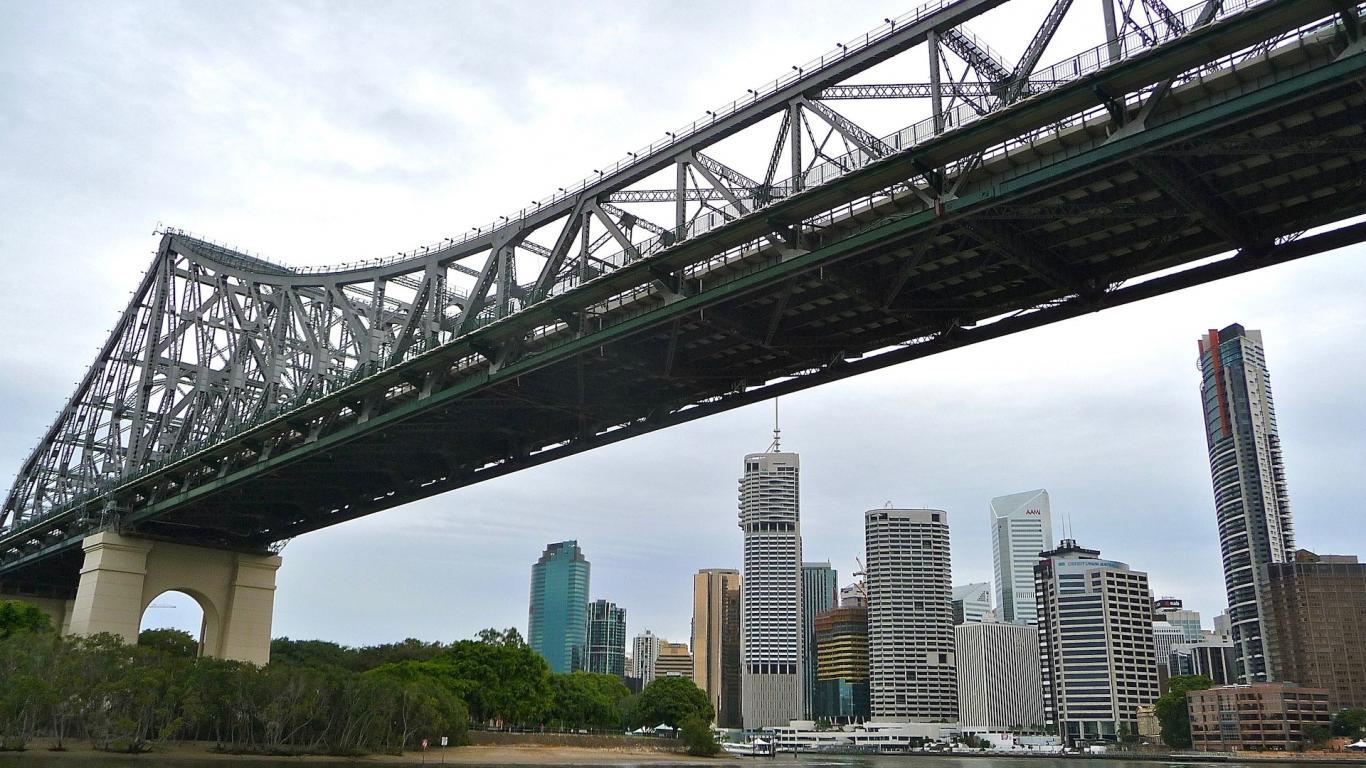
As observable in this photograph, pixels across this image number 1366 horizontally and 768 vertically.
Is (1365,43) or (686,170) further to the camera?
(686,170)

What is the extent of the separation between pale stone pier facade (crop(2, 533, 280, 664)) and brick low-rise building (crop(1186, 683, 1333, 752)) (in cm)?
12660

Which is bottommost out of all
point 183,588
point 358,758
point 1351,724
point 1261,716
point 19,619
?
point 358,758

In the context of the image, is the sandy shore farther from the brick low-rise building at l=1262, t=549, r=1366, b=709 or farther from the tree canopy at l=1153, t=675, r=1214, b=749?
the brick low-rise building at l=1262, t=549, r=1366, b=709

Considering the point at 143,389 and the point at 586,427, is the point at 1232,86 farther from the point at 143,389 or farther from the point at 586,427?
the point at 143,389

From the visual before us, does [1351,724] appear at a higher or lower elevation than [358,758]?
higher

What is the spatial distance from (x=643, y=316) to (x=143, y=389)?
45708mm

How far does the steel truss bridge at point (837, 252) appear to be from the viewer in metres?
23.0

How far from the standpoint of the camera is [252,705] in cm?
5294

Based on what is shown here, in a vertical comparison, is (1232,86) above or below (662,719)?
above

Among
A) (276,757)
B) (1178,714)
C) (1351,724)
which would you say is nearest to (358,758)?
(276,757)

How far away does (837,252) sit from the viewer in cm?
2850

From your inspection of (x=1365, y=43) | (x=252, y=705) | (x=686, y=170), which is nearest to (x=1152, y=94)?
(x=1365, y=43)

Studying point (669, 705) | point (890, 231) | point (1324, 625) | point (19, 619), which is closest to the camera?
point (890, 231)

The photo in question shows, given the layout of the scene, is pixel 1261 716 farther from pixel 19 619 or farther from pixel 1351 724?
pixel 19 619
